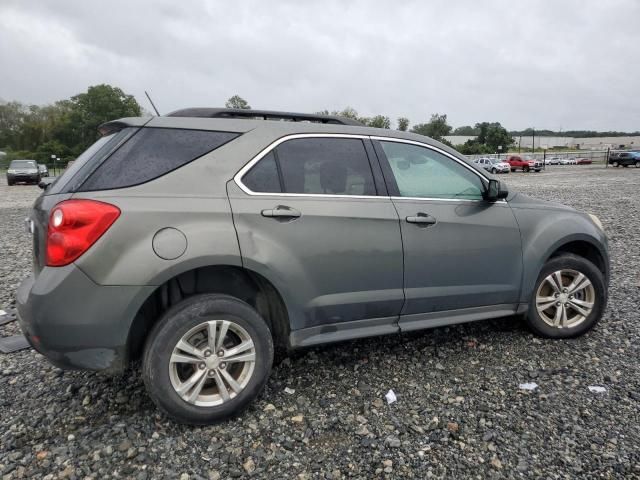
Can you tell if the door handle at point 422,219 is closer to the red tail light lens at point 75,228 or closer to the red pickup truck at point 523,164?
the red tail light lens at point 75,228

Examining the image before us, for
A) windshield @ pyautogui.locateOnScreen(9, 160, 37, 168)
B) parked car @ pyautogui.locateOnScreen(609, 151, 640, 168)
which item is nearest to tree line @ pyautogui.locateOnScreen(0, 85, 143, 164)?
windshield @ pyautogui.locateOnScreen(9, 160, 37, 168)

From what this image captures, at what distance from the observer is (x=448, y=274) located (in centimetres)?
322

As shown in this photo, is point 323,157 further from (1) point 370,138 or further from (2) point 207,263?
(2) point 207,263

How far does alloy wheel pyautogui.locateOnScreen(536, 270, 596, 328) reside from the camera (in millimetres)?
3697

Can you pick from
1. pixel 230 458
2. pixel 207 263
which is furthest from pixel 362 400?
pixel 207 263

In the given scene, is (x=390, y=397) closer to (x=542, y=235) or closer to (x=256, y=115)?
(x=542, y=235)

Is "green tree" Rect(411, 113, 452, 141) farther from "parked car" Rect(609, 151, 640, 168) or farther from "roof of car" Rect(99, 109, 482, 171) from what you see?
"roof of car" Rect(99, 109, 482, 171)

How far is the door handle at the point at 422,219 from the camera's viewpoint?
10.1ft

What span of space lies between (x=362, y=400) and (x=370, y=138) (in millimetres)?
1734

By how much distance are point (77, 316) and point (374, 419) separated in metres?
1.72

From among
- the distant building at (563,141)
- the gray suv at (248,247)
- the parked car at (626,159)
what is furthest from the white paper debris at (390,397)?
the distant building at (563,141)

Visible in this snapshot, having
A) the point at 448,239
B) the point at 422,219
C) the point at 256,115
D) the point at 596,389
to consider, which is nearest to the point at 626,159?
the point at 596,389

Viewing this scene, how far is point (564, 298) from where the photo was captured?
3721mm

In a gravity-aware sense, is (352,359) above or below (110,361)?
below
